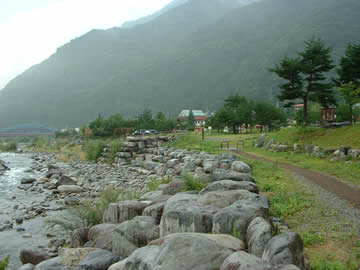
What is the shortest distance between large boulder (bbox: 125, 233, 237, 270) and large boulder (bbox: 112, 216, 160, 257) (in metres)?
1.68

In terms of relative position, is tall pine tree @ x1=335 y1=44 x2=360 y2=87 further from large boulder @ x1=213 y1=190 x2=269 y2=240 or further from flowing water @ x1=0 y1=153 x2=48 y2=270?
flowing water @ x1=0 y1=153 x2=48 y2=270

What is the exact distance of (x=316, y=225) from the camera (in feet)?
24.5

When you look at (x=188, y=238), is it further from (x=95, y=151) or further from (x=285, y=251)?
(x=95, y=151)

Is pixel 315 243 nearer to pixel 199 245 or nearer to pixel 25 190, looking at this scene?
pixel 199 245

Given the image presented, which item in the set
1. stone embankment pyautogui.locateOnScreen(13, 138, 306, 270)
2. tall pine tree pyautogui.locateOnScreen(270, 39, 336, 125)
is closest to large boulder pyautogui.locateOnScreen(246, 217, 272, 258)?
stone embankment pyautogui.locateOnScreen(13, 138, 306, 270)

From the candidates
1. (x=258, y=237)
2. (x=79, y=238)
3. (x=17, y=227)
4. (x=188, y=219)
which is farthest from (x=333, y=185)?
(x=17, y=227)

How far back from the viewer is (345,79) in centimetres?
3031

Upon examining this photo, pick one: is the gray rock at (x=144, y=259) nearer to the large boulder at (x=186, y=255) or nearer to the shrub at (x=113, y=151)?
the large boulder at (x=186, y=255)

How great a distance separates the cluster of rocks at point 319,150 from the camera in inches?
673

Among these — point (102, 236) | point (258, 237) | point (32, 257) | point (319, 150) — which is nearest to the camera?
point (258, 237)

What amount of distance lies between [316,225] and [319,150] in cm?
1423

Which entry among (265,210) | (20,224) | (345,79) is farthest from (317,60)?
(20,224)

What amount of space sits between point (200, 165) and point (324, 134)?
1247cm

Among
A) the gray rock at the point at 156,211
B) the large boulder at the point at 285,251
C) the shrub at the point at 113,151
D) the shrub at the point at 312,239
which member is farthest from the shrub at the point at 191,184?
the shrub at the point at 113,151
